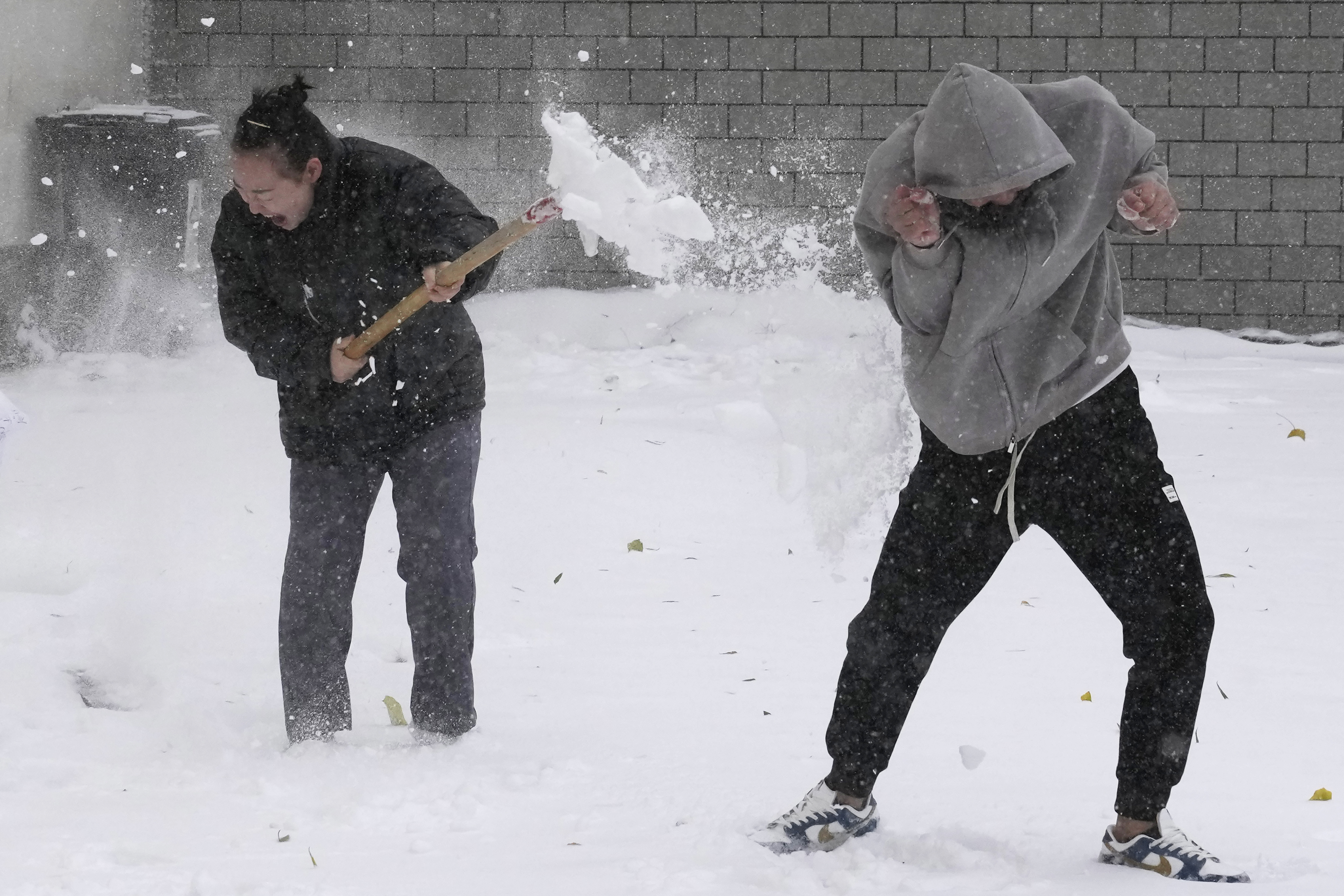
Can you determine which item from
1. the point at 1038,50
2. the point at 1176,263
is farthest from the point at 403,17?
the point at 1176,263

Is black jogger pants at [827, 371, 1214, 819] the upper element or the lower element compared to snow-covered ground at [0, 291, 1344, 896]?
upper

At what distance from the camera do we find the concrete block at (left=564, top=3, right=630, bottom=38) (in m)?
7.88

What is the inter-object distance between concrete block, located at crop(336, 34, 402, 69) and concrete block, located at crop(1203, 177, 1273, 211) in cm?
485

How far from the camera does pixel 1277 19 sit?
7.80 m

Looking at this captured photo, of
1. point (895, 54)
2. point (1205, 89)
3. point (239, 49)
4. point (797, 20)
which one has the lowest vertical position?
point (1205, 89)

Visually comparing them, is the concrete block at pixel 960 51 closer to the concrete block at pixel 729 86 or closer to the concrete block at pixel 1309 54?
the concrete block at pixel 729 86

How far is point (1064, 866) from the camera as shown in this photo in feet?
6.81

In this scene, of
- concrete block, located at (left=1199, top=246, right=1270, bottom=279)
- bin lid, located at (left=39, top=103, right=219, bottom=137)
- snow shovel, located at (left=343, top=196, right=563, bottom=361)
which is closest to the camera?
snow shovel, located at (left=343, top=196, right=563, bottom=361)

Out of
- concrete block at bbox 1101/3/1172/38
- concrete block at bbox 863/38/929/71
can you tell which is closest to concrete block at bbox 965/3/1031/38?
concrete block at bbox 863/38/929/71

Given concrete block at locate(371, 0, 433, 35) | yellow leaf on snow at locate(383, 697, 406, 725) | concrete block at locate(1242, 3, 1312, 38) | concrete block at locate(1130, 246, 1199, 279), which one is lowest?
yellow leaf on snow at locate(383, 697, 406, 725)

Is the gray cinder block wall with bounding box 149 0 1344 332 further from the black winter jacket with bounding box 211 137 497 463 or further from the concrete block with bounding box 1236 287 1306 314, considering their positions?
the black winter jacket with bounding box 211 137 497 463

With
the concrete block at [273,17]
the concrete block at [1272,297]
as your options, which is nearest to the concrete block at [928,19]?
the concrete block at [1272,297]

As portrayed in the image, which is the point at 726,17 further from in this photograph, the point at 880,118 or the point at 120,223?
the point at 120,223

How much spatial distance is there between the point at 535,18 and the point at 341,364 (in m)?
5.76
